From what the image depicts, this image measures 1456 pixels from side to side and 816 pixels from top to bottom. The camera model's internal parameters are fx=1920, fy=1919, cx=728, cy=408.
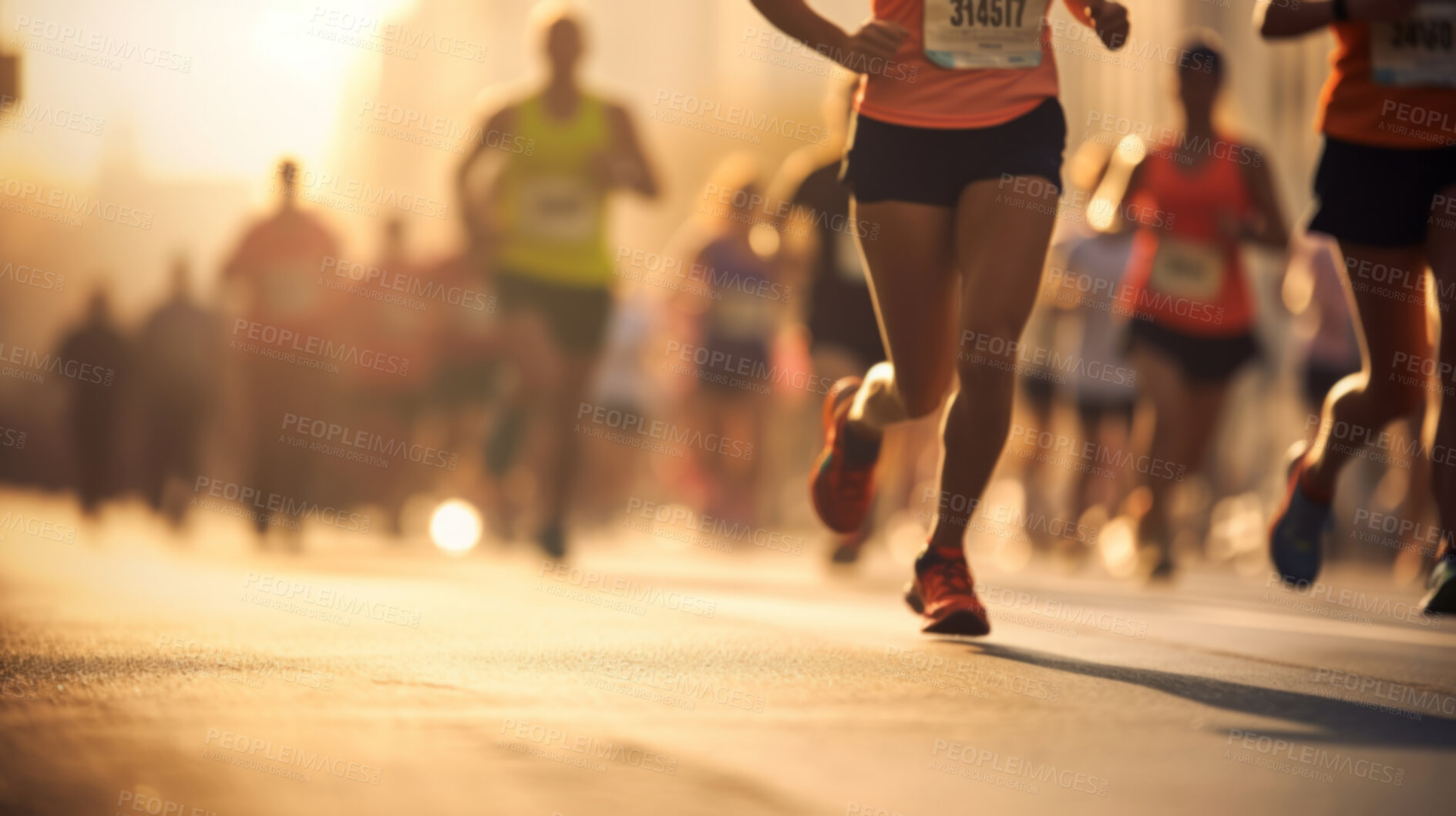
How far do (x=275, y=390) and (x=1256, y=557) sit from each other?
19.4 ft

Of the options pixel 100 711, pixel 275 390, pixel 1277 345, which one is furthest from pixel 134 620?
pixel 1277 345

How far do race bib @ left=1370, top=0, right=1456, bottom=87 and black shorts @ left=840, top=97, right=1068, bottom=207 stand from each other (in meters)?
0.95

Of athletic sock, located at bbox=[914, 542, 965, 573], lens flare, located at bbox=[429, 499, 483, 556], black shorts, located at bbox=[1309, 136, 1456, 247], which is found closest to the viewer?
athletic sock, located at bbox=[914, 542, 965, 573]

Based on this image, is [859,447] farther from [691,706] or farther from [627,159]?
[627,159]

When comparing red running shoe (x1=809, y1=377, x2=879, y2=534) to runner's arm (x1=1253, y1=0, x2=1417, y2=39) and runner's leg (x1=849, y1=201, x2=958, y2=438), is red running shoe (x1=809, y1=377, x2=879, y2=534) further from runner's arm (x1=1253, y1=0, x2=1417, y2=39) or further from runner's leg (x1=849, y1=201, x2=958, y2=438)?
runner's arm (x1=1253, y1=0, x2=1417, y2=39)

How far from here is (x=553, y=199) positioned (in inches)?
326

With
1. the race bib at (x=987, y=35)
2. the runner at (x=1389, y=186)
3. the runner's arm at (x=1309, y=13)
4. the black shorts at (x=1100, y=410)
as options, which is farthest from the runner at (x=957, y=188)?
the black shorts at (x=1100, y=410)

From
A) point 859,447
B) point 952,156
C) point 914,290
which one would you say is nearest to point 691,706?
point 914,290

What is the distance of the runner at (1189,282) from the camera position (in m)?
7.95

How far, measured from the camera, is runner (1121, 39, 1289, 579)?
7949 mm

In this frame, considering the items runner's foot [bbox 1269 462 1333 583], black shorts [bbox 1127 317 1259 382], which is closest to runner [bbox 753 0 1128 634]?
runner's foot [bbox 1269 462 1333 583]

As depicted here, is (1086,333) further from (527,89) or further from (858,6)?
(858,6)

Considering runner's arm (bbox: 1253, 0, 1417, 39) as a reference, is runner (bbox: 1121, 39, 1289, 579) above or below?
below

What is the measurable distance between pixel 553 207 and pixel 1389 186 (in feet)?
13.6
